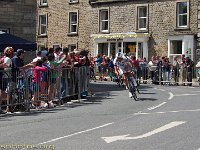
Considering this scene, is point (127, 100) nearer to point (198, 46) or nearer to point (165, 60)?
point (165, 60)

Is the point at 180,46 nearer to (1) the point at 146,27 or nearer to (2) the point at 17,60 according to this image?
(1) the point at 146,27

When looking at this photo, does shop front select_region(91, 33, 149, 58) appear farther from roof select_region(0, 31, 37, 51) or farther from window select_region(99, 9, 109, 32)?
roof select_region(0, 31, 37, 51)

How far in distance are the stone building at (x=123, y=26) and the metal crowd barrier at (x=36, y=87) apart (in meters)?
20.7

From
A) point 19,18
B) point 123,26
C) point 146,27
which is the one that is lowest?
point 19,18

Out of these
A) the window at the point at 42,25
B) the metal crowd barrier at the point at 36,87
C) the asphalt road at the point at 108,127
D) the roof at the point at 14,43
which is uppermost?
the window at the point at 42,25

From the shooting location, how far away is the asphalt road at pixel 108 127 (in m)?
10.2

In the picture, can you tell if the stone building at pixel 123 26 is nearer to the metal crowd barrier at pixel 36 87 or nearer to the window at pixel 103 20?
the window at pixel 103 20

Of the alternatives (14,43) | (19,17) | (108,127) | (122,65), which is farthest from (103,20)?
(108,127)

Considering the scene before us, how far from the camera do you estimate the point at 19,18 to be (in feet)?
96.7

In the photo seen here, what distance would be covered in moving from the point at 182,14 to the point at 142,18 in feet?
13.1

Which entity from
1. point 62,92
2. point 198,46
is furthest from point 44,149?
point 198,46

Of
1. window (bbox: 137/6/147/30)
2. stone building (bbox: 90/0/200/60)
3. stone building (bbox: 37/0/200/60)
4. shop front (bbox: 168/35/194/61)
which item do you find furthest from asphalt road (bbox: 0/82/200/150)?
window (bbox: 137/6/147/30)

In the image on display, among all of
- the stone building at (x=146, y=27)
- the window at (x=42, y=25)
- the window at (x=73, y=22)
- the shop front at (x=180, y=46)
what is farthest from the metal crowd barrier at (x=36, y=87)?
the window at (x=42, y=25)

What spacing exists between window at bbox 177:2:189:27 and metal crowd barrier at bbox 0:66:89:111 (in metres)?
21.3
